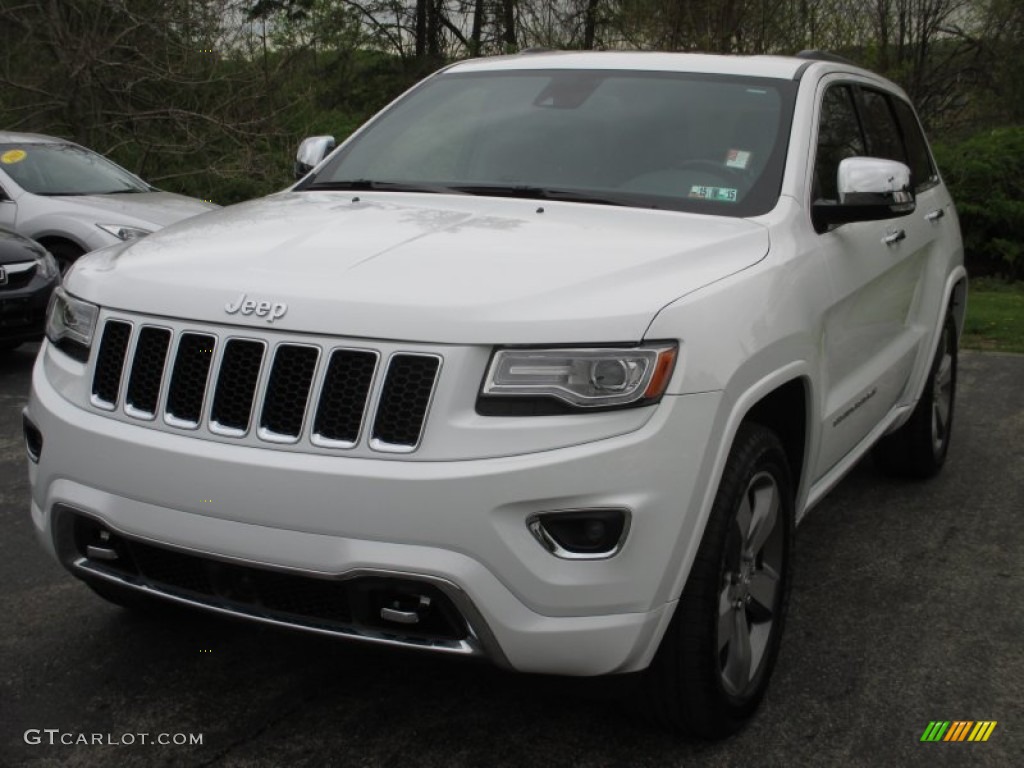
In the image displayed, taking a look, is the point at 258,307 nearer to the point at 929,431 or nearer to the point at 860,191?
the point at 860,191

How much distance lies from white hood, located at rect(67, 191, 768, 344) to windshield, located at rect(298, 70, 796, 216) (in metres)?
0.26

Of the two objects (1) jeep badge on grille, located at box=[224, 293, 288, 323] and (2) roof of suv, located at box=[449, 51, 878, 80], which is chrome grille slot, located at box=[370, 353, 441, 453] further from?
(2) roof of suv, located at box=[449, 51, 878, 80]

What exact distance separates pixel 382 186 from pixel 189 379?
1463 mm

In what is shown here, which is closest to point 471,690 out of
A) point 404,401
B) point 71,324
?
point 404,401

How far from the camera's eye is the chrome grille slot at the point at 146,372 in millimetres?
2902

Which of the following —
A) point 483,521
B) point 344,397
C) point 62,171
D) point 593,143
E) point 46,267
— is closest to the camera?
point 483,521

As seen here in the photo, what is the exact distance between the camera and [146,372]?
2.93 metres

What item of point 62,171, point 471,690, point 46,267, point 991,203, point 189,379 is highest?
point 189,379

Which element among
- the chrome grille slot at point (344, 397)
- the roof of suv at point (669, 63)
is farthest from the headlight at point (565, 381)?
the roof of suv at point (669, 63)

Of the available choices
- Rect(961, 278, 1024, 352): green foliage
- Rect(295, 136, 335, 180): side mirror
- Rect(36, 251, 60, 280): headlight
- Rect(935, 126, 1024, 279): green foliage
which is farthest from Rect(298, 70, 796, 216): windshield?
Rect(935, 126, 1024, 279): green foliage

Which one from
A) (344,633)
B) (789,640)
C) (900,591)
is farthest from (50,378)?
(900,591)

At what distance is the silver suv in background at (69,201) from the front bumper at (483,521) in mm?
7389

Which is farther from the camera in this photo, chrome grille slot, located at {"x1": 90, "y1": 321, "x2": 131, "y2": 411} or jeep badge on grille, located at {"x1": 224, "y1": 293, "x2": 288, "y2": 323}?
chrome grille slot, located at {"x1": 90, "y1": 321, "x2": 131, "y2": 411}

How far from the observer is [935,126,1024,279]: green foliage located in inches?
627
